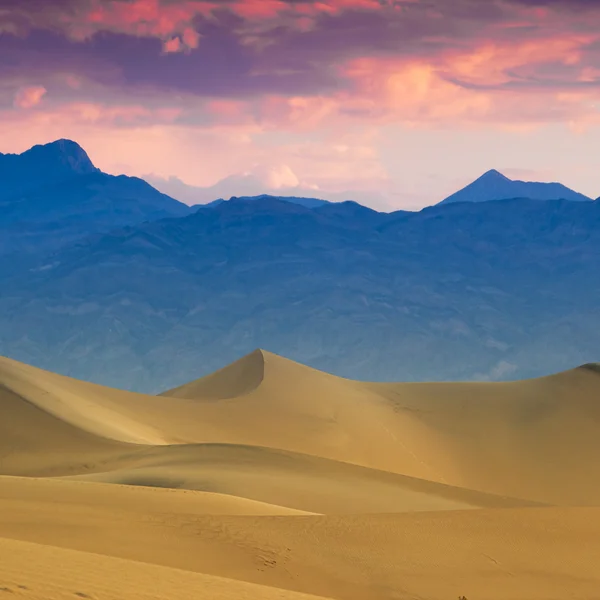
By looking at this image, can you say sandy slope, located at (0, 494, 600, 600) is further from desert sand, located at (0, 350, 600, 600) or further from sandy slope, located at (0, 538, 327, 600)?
sandy slope, located at (0, 538, 327, 600)

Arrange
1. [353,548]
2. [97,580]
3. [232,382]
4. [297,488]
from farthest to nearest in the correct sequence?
[232,382] < [297,488] < [353,548] < [97,580]

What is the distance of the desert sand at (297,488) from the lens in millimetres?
15133

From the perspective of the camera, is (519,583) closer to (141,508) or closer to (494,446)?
(141,508)

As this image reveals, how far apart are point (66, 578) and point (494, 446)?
4499 centimetres

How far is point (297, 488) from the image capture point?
26.7 metres

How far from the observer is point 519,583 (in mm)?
16234

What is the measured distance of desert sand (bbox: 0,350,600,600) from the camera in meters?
15.1

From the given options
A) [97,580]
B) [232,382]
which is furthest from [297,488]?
[232,382]

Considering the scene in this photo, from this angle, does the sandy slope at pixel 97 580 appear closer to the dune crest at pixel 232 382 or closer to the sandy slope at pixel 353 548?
the sandy slope at pixel 353 548

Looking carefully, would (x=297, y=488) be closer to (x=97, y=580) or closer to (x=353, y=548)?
(x=353, y=548)

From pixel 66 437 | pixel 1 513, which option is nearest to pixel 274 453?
pixel 66 437

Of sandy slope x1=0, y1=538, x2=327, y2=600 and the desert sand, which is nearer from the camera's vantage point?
sandy slope x1=0, y1=538, x2=327, y2=600

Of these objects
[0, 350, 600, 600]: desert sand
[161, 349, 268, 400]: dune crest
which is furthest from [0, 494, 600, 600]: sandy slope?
[161, 349, 268, 400]: dune crest

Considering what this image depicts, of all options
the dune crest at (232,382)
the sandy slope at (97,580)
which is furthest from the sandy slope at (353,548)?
the dune crest at (232,382)
